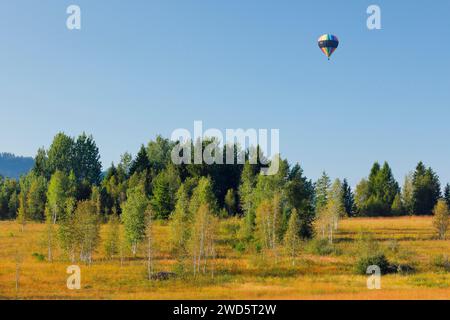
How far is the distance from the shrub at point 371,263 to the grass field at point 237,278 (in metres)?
0.99

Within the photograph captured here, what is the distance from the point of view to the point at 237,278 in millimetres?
47344

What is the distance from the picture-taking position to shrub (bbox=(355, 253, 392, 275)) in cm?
4978

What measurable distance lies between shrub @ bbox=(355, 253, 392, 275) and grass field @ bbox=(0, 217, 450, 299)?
99 centimetres

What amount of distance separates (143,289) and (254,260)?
16.6 metres

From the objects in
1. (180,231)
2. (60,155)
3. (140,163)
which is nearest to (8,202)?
(60,155)

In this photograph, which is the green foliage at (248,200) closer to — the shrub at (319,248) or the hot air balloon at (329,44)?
the shrub at (319,248)

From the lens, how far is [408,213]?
393 ft

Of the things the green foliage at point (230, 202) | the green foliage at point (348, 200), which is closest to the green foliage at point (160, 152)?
the green foliage at point (230, 202)

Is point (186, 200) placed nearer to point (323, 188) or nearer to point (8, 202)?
point (323, 188)

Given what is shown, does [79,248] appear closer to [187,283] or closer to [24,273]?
[24,273]

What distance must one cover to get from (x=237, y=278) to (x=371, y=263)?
45.3 feet

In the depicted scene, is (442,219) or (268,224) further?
(442,219)

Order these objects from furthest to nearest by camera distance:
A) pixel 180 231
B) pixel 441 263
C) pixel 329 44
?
pixel 329 44, pixel 180 231, pixel 441 263

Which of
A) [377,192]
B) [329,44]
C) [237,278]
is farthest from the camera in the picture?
[377,192]
